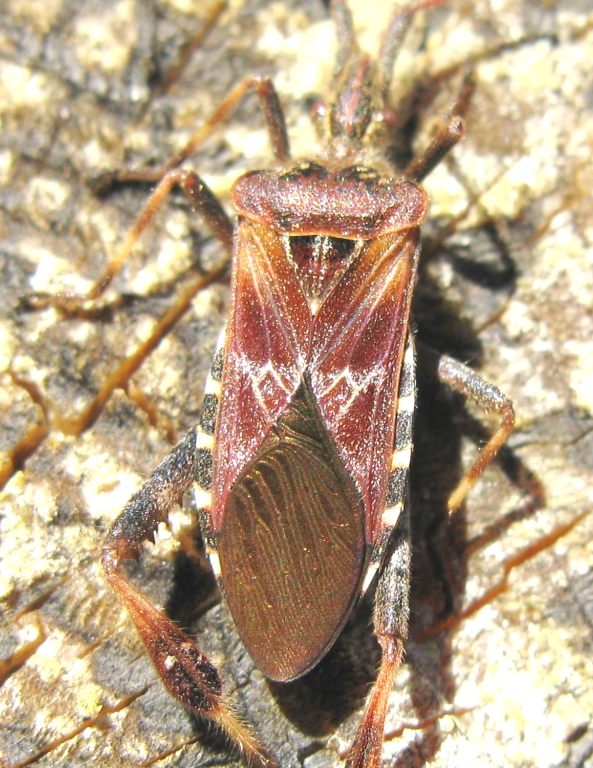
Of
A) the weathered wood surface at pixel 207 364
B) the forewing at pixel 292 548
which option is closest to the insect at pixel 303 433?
the forewing at pixel 292 548

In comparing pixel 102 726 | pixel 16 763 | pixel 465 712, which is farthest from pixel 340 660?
pixel 16 763

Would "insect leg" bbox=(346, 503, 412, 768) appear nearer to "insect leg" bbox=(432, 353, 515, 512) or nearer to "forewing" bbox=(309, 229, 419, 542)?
"forewing" bbox=(309, 229, 419, 542)

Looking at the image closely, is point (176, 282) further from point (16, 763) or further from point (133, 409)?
point (16, 763)

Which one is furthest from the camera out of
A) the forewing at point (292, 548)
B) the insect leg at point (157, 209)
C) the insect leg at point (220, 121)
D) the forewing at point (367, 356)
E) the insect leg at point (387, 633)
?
the insect leg at point (220, 121)

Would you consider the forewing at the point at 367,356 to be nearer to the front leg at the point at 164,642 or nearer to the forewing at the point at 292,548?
the forewing at the point at 292,548

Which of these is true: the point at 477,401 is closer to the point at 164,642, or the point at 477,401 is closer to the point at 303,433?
the point at 303,433

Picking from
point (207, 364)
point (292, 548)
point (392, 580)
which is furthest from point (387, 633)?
point (207, 364)
